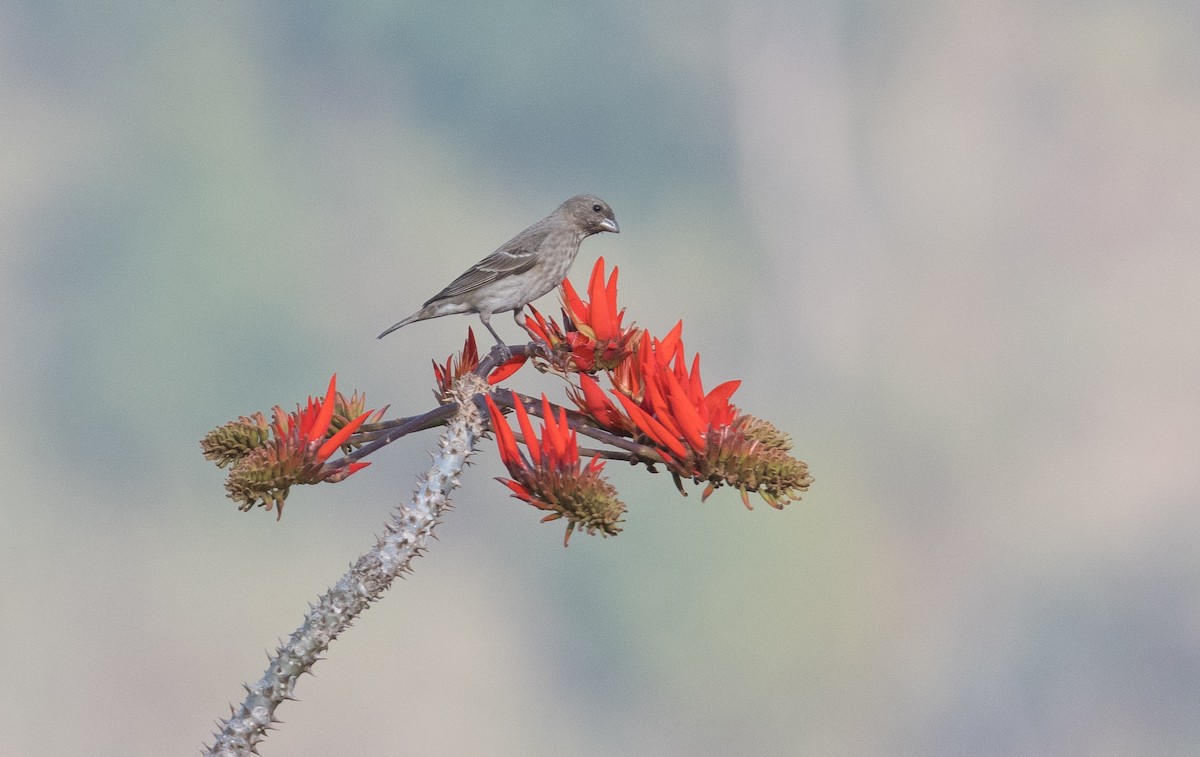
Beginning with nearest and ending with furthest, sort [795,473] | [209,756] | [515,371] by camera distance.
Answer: [209,756], [795,473], [515,371]

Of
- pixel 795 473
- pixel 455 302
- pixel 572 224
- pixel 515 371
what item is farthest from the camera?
pixel 572 224

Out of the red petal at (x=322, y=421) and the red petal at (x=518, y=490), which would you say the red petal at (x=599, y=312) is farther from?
the red petal at (x=322, y=421)

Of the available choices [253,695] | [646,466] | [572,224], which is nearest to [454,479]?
[646,466]

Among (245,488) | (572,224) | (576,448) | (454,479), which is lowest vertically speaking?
(245,488)

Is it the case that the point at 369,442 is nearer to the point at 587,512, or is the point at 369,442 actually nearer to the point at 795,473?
the point at 587,512

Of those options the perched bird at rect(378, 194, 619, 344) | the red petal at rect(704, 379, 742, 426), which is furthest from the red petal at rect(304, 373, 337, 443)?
the perched bird at rect(378, 194, 619, 344)

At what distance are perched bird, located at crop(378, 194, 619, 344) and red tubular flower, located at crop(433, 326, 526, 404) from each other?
2141mm

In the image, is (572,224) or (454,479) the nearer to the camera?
(454,479)

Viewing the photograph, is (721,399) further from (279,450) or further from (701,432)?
(279,450)

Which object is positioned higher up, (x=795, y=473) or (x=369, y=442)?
(x=795, y=473)

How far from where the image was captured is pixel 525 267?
7.50m

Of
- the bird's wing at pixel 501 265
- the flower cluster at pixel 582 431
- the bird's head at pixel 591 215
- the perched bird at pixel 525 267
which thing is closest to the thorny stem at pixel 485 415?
the flower cluster at pixel 582 431

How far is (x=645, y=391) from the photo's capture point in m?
3.85

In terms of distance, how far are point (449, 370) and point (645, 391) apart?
81cm
